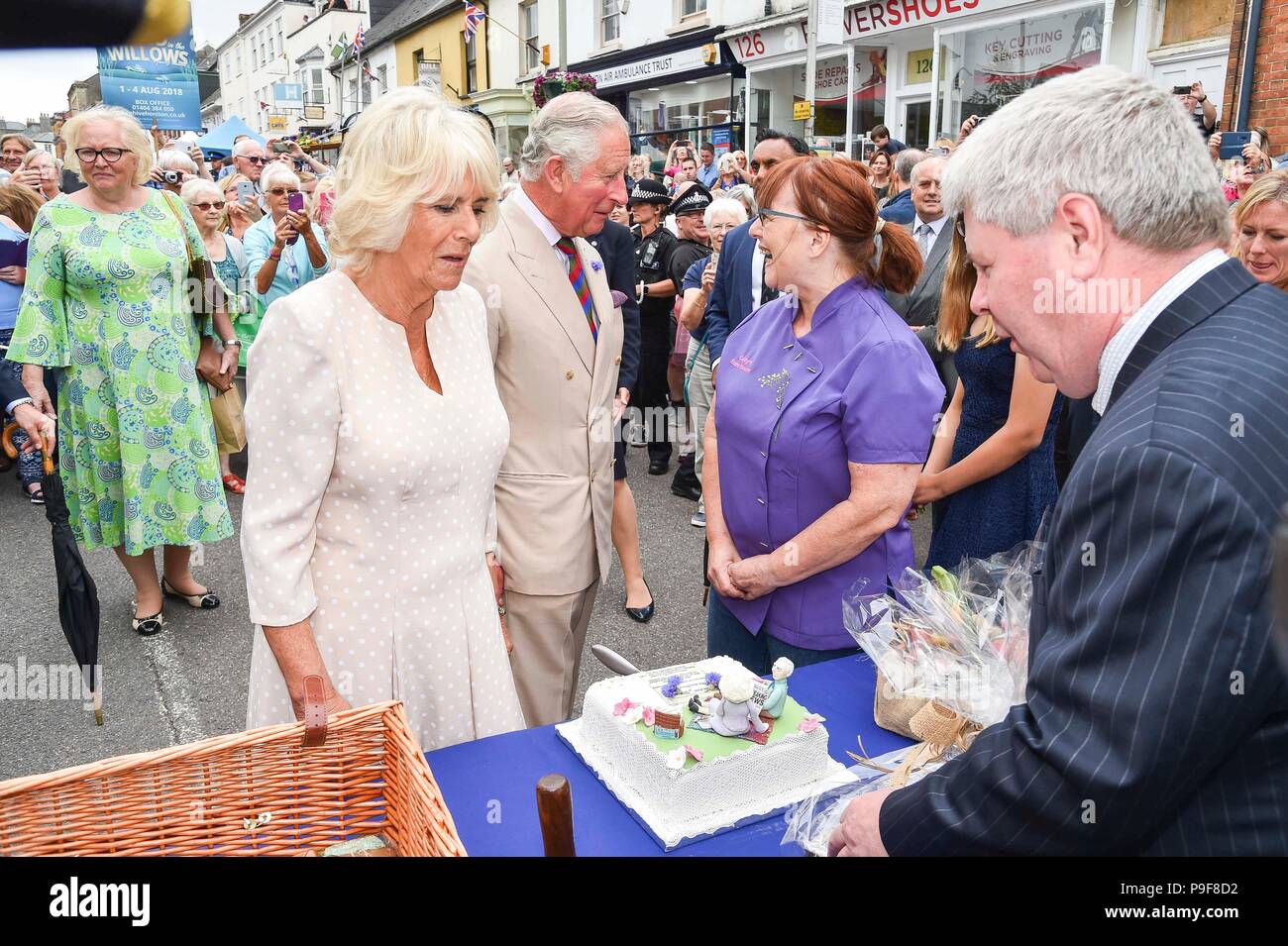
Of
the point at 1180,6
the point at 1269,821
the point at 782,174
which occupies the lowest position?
the point at 1269,821

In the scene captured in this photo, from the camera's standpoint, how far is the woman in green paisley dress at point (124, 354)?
12.7ft

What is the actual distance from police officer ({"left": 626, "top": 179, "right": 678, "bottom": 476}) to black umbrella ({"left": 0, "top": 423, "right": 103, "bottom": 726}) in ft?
15.6

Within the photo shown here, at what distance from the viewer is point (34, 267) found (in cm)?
386

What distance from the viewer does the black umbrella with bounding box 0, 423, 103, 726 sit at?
296 centimetres

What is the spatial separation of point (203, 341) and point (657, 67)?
17.1m

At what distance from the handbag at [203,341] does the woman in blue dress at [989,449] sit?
10.9ft

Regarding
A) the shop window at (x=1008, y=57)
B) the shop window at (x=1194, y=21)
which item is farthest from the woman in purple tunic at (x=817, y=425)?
the shop window at (x=1008, y=57)

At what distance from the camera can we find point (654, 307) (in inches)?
305

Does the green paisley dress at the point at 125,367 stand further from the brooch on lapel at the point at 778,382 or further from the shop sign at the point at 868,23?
the shop sign at the point at 868,23

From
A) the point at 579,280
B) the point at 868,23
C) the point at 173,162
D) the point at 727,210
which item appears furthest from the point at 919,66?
the point at 579,280

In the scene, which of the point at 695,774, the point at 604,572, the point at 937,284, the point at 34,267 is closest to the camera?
the point at 695,774

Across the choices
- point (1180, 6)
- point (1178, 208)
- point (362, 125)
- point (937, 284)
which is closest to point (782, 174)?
point (362, 125)

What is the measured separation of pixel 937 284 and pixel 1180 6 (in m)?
7.37
